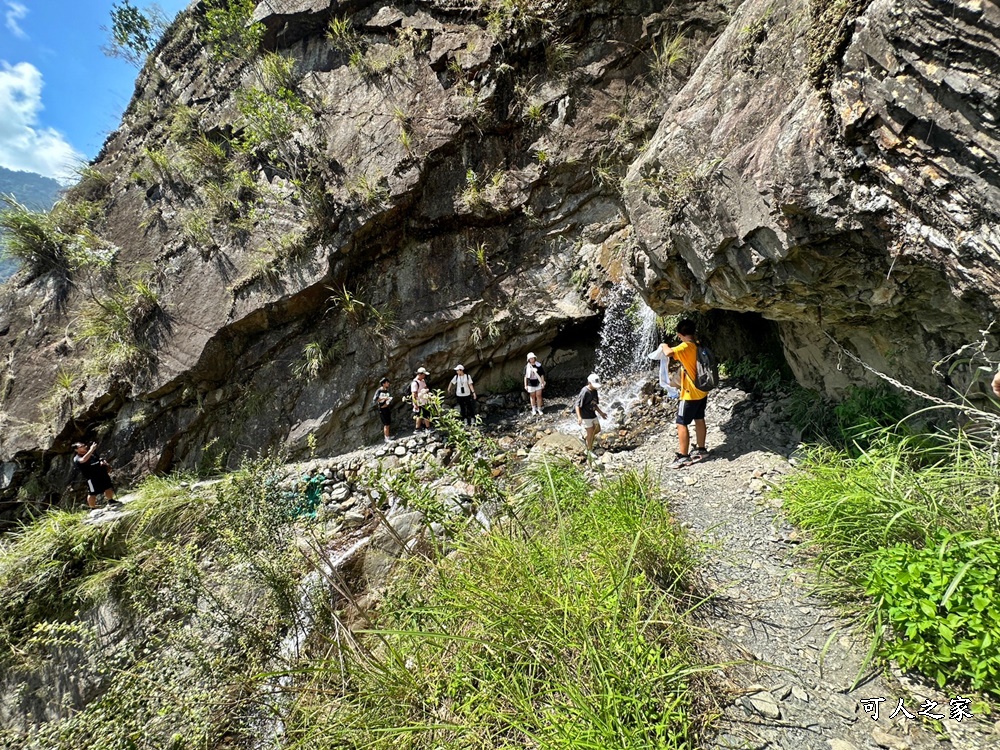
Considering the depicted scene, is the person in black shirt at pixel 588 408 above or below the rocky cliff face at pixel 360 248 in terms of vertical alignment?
below

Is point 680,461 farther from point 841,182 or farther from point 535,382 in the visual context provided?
point 535,382

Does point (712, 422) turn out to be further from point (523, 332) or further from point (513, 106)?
point (513, 106)

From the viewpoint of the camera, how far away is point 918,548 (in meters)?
2.70

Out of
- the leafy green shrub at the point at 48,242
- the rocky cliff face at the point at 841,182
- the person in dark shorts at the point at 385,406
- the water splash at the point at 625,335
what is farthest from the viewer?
the leafy green shrub at the point at 48,242

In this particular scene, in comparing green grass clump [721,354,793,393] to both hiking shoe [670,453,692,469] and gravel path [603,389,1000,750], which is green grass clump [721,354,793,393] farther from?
gravel path [603,389,1000,750]

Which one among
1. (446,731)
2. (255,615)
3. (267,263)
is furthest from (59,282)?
(446,731)

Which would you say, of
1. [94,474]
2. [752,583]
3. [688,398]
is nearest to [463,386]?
[688,398]

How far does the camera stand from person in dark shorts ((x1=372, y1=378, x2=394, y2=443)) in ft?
30.2

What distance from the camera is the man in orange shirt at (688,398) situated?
5117 mm

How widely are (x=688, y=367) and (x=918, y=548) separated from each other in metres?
2.75

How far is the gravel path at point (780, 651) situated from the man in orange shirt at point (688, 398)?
0.87 m

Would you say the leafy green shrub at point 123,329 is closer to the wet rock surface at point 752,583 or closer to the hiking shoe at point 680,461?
the wet rock surface at point 752,583

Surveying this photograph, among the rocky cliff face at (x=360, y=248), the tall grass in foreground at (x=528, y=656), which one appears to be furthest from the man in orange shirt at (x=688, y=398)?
the rocky cliff face at (x=360, y=248)

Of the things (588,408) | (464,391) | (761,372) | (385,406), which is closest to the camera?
(588,408)
